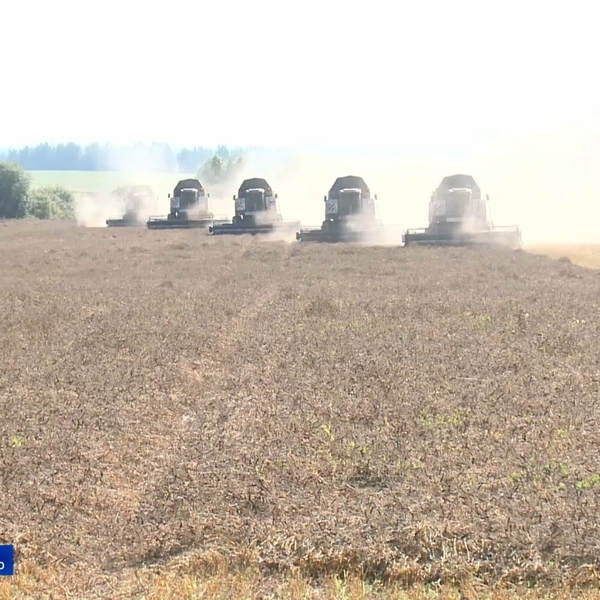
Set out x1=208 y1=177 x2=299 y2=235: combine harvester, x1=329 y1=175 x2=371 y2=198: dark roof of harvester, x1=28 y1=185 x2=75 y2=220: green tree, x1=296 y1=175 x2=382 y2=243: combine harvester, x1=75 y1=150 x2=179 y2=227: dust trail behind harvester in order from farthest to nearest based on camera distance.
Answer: x1=28 y1=185 x2=75 y2=220: green tree, x1=75 y1=150 x2=179 y2=227: dust trail behind harvester, x1=208 y1=177 x2=299 y2=235: combine harvester, x1=329 y1=175 x2=371 y2=198: dark roof of harvester, x1=296 y1=175 x2=382 y2=243: combine harvester

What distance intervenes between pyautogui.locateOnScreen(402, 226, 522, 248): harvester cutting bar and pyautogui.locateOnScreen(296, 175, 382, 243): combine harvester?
218 inches

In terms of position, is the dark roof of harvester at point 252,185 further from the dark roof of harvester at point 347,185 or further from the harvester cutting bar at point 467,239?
the harvester cutting bar at point 467,239

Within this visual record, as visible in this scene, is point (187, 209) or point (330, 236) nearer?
point (330, 236)

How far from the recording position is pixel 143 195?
240 ft

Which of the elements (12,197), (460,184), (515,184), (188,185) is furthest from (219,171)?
(460,184)

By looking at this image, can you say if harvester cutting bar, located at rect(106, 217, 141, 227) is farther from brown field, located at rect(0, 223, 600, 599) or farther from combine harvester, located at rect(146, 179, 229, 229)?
brown field, located at rect(0, 223, 600, 599)

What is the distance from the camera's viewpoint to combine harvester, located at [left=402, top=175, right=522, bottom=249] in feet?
133

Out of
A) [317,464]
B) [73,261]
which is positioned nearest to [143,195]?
[73,261]

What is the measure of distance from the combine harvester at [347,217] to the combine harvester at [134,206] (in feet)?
85.6

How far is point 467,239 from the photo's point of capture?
133 ft

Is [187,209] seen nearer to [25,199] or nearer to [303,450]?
[25,199]

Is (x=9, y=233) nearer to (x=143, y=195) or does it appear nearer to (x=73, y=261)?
(x=143, y=195)

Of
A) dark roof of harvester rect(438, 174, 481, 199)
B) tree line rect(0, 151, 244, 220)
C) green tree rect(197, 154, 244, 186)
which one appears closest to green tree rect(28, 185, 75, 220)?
tree line rect(0, 151, 244, 220)

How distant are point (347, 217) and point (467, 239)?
7.95 m
